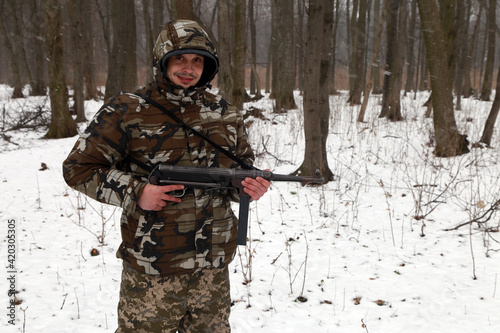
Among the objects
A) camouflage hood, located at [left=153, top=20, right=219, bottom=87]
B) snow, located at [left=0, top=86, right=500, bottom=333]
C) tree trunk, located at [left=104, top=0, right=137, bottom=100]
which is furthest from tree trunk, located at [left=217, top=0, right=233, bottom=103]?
camouflage hood, located at [left=153, top=20, right=219, bottom=87]

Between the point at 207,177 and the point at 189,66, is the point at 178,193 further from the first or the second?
the point at 189,66

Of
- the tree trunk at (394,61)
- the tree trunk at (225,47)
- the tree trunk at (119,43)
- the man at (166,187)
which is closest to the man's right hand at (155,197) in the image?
the man at (166,187)

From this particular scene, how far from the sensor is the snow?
266cm

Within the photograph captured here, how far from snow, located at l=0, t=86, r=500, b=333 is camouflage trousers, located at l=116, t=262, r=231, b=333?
1.10 meters

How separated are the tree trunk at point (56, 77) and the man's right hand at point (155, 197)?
9.11 meters

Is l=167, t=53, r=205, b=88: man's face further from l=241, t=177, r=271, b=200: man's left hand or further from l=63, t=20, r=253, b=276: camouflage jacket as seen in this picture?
l=241, t=177, r=271, b=200: man's left hand

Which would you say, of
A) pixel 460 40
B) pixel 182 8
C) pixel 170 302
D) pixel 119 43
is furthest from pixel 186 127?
pixel 460 40

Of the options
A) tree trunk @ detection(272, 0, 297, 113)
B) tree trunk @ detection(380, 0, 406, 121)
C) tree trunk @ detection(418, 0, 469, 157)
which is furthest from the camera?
tree trunk @ detection(272, 0, 297, 113)

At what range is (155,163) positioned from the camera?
1497mm

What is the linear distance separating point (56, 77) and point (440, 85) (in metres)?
9.40

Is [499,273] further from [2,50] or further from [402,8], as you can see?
[2,50]

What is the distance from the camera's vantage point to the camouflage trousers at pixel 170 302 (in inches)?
59.9

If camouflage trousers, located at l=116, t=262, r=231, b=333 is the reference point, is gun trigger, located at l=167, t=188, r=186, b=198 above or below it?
above

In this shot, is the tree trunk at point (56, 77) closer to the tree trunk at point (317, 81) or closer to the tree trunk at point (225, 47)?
the tree trunk at point (225, 47)
